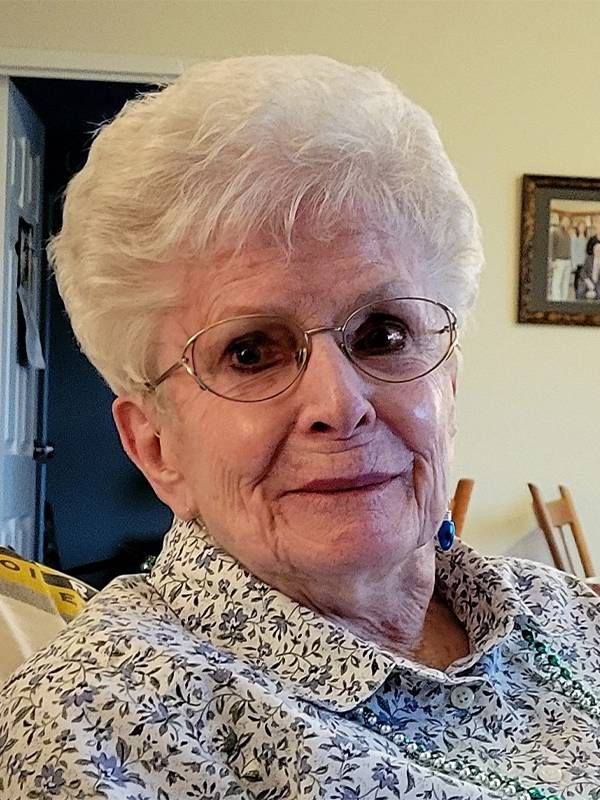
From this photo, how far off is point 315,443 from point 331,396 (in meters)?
0.04

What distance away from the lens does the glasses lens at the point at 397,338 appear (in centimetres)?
93

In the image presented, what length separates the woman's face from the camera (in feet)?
2.93

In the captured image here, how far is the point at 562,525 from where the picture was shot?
3.09 metres

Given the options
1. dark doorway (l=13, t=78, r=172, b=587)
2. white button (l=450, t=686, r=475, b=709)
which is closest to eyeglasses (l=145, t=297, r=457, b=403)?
white button (l=450, t=686, r=475, b=709)

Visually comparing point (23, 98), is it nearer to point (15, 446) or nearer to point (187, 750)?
point (15, 446)

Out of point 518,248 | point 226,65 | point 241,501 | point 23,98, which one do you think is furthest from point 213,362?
point 23,98

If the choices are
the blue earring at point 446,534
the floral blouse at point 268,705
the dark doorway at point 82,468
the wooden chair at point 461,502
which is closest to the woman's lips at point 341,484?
the floral blouse at point 268,705

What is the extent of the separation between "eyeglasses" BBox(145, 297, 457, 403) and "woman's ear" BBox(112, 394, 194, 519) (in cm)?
6

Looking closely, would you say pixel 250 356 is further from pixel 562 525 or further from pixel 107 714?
pixel 562 525

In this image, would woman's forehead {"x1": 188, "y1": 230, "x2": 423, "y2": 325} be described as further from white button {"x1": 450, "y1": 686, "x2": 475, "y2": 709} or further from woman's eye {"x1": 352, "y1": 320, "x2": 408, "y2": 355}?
white button {"x1": 450, "y1": 686, "x2": 475, "y2": 709}

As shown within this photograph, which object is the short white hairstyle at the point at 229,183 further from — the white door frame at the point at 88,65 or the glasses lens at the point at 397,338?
the white door frame at the point at 88,65

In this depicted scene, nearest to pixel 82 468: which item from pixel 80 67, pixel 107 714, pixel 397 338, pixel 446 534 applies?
pixel 80 67

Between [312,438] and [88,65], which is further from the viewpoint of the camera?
[88,65]

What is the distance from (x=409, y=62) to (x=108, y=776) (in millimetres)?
2798
